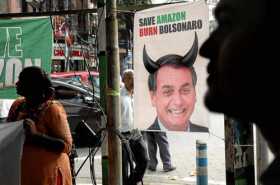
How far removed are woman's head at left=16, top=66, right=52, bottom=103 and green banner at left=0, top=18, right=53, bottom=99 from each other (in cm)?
285

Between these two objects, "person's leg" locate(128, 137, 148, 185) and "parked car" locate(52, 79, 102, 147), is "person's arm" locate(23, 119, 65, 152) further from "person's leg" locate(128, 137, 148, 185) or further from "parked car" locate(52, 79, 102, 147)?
"parked car" locate(52, 79, 102, 147)

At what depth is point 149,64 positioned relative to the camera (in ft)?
21.9

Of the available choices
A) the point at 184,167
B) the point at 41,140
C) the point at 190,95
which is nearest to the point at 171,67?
the point at 190,95

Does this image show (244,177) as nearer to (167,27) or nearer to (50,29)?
(167,27)

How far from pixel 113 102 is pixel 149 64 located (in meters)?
0.91

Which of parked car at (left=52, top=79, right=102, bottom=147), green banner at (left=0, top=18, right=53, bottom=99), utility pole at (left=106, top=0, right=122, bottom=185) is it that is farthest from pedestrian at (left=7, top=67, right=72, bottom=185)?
parked car at (left=52, top=79, right=102, bottom=147)

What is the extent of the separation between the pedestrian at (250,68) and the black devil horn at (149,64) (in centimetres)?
497

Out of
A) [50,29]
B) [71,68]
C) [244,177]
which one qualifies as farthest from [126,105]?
[71,68]

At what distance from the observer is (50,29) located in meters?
7.78

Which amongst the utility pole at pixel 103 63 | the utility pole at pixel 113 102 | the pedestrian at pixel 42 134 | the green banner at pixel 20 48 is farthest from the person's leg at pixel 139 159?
the pedestrian at pixel 42 134

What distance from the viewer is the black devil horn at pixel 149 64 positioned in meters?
6.63

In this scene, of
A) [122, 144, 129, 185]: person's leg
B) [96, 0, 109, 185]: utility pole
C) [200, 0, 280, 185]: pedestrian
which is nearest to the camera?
[200, 0, 280, 185]: pedestrian

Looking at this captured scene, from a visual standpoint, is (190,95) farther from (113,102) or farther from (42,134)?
(42,134)

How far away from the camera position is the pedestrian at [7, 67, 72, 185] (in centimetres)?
462
